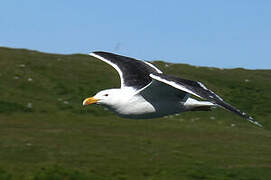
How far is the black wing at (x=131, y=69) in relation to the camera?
18.1 metres

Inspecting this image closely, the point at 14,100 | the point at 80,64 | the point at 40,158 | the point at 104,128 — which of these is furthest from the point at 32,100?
the point at 40,158

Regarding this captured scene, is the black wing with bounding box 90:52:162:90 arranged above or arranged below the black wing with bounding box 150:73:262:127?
above

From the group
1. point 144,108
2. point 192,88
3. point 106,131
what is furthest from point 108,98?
point 106,131

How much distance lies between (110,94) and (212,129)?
18.3 m

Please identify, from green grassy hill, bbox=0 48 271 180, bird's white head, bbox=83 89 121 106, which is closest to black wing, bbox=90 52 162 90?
bird's white head, bbox=83 89 121 106

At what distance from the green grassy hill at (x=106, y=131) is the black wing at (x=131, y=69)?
4.26m

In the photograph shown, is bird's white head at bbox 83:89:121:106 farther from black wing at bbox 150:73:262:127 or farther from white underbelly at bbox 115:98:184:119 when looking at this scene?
black wing at bbox 150:73:262:127

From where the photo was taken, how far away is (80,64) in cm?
4475

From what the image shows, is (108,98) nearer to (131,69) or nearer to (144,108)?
(144,108)

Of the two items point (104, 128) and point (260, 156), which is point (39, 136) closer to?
point (104, 128)

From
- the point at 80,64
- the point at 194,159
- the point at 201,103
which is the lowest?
the point at 194,159

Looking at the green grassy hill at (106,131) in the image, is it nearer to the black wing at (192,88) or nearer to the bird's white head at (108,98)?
the bird's white head at (108,98)

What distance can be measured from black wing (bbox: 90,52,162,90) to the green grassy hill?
4.26 meters

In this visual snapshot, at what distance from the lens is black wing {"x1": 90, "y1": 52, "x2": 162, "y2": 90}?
1814 cm
